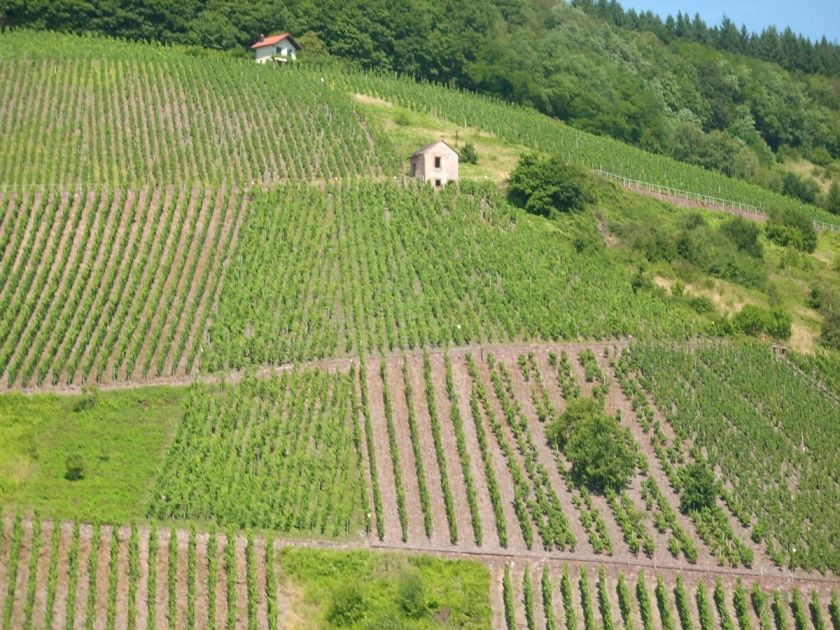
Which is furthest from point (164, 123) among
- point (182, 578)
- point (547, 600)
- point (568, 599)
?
point (568, 599)

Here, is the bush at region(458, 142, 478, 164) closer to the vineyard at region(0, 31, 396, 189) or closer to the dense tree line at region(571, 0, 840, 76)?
the vineyard at region(0, 31, 396, 189)

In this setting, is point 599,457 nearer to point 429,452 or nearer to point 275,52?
point 429,452

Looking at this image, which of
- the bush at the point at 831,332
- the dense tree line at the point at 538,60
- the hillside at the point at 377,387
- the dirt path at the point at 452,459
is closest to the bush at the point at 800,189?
the dense tree line at the point at 538,60

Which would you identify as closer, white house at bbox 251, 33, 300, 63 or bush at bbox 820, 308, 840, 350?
bush at bbox 820, 308, 840, 350

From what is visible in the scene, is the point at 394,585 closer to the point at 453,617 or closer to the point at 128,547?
the point at 453,617

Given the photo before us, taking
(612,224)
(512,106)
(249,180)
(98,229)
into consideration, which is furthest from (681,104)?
(98,229)

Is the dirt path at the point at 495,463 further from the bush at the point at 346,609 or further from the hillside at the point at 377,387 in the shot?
the bush at the point at 346,609

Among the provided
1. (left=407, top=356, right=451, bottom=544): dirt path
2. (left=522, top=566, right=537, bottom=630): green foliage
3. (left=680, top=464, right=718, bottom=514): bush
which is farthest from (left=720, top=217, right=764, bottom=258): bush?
(left=522, top=566, right=537, bottom=630): green foliage
